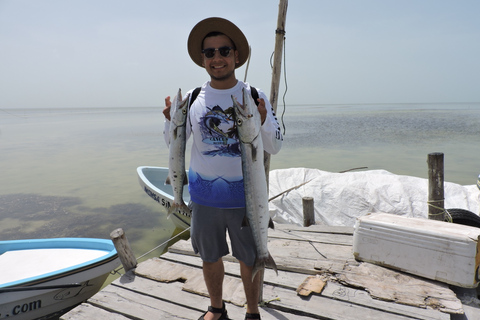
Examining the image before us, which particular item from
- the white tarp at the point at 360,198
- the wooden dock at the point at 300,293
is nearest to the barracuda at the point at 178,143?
the wooden dock at the point at 300,293

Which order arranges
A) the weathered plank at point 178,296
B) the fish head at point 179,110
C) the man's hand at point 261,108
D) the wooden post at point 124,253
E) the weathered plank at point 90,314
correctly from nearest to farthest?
the man's hand at point 261,108 → the fish head at point 179,110 → the weathered plank at point 178,296 → the weathered plank at point 90,314 → the wooden post at point 124,253

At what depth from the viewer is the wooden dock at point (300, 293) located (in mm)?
3656

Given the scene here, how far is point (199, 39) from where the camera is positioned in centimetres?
Result: 301

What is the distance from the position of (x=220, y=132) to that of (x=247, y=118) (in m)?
0.41

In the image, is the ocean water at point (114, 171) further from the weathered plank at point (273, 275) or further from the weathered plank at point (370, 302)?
the weathered plank at point (370, 302)

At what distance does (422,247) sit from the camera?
398 centimetres

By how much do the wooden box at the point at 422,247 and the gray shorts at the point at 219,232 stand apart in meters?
2.28

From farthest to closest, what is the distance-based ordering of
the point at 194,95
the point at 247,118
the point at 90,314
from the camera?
the point at 90,314
the point at 194,95
the point at 247,118

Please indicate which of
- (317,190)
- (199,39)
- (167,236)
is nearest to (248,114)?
(199,39)

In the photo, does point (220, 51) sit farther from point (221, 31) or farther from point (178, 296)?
A: point (178, 296)

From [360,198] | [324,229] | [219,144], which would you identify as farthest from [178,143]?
[360,198]

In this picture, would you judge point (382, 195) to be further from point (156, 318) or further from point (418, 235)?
point (156, 318)

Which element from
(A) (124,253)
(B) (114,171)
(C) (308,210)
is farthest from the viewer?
(B) (114,171)

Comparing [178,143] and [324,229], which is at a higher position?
[178,143]
